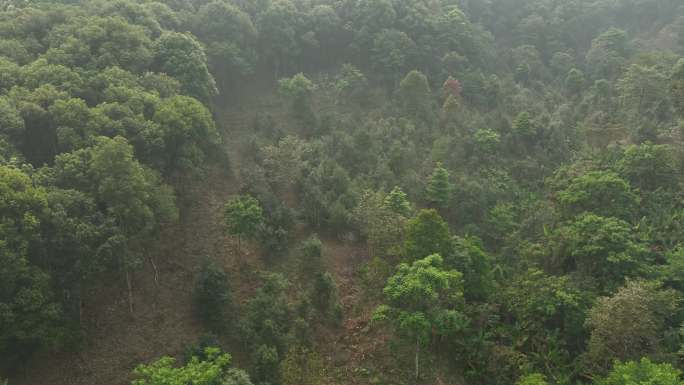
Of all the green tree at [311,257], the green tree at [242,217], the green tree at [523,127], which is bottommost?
the green tree at [311,257]

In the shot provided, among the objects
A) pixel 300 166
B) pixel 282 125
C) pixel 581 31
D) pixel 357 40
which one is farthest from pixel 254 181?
pixel 581 31

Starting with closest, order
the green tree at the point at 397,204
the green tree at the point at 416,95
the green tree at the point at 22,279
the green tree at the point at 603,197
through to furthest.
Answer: the green tree at the point at 22,279, the green tree at the point at 603,197, the green tree at the point at 397,204, the green tree at the point at 416,95

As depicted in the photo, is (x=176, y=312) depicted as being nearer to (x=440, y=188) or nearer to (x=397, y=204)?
(x=397, y=204)

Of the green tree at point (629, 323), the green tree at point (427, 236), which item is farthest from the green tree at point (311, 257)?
the green tree at point (629, 323)

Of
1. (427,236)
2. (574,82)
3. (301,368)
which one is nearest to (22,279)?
(301,368)

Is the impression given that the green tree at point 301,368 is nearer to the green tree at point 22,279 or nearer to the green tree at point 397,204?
the green tree at point 22,279

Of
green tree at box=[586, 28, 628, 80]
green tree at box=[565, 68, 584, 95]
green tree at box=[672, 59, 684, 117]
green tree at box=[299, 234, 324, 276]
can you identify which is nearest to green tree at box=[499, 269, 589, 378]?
green tree at box=[299, 234, 324, 276]
